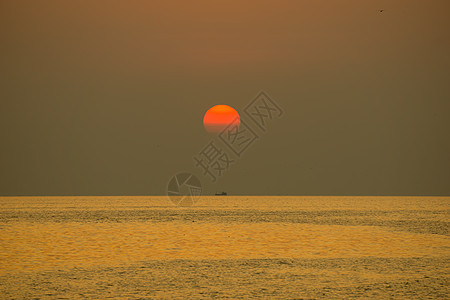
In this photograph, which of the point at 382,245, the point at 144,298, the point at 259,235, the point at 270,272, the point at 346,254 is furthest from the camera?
the point at 259,235

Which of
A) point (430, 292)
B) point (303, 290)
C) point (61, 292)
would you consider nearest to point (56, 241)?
point (61, 292)

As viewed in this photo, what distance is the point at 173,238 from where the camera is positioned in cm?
2970

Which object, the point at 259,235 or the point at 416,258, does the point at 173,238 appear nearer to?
the point at 259,235

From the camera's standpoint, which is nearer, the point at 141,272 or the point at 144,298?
Result: the point at 144,298

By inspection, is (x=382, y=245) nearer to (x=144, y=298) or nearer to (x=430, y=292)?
(x=430, y=292)

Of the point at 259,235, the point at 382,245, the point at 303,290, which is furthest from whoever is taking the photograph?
the point at 259,235

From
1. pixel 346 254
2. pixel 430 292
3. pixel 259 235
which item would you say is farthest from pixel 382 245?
pixel 430 292

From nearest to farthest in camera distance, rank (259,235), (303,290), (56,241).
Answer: (303,290), (56,241), (259,235)

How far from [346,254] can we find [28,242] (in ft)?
48.9

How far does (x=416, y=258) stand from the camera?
21.2 meters

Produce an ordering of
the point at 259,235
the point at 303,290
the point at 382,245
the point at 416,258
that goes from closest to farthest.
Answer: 1. the point at 303,290
2. the point at 416,258
3. the point at 382,245
4. the point at 259,235

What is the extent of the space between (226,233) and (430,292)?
19.3 metres

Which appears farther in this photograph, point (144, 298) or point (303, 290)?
point (303, 290)

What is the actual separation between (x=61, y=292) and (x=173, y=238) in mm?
14913
